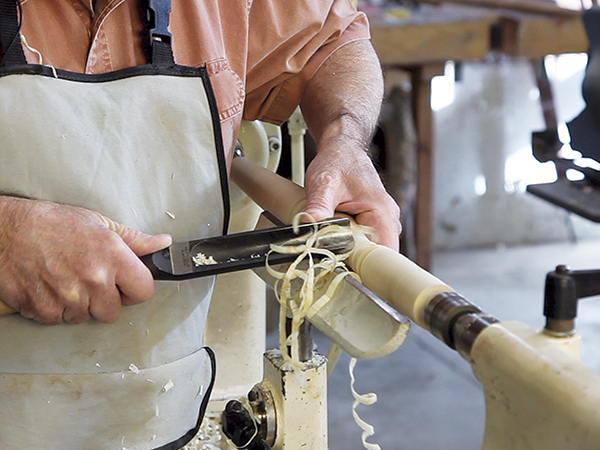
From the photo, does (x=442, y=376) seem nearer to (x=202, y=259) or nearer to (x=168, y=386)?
(x=168, y=386)

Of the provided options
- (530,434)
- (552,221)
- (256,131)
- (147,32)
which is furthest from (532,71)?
(530,434)

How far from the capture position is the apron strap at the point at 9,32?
0.82m

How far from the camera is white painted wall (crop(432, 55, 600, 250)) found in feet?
11.7

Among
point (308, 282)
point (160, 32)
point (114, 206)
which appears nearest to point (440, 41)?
point (160, 32)

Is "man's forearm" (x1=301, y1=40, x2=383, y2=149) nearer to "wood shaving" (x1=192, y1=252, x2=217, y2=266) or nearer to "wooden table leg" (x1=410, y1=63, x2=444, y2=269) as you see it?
"wood shaving" (x1=192, y1=252, x2=217, y2=266)

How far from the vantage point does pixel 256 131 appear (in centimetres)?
114

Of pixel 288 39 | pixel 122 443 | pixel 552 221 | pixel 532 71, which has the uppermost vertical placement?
pixel 288 39

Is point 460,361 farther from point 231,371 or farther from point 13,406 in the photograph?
point 13,406

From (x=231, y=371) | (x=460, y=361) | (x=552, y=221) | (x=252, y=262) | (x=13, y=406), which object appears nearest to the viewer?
(x=252, y=262)

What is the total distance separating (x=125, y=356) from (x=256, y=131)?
1.30ft

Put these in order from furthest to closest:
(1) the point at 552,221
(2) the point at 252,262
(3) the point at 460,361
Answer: (1) the point at 552,221
(3) the point at 460,361
(2) the point at 252,262

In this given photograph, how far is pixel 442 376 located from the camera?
8.21ft

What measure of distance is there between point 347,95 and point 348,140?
129 millimetres

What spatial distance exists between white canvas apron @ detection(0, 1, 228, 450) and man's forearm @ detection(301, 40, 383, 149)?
19 cm
